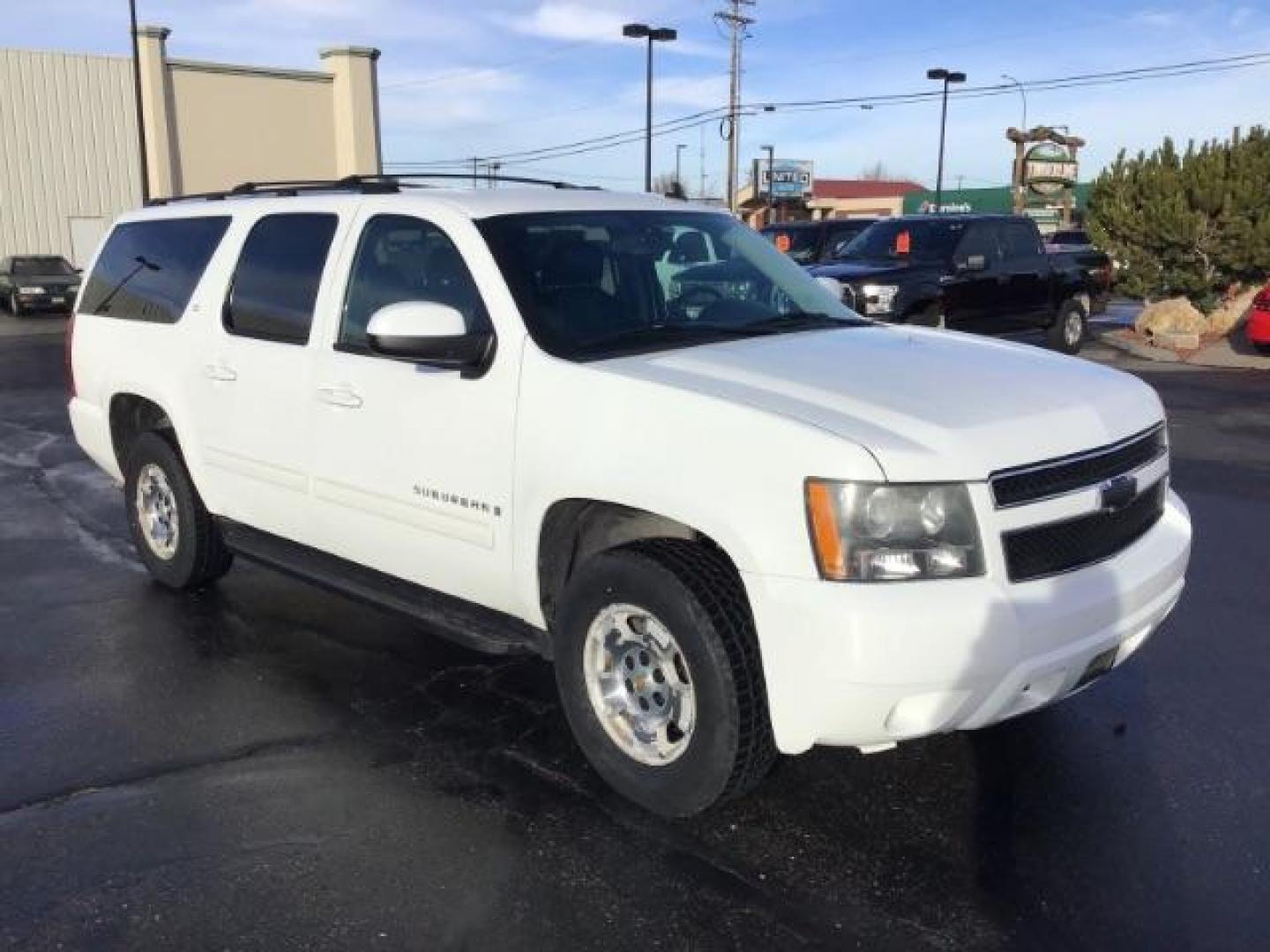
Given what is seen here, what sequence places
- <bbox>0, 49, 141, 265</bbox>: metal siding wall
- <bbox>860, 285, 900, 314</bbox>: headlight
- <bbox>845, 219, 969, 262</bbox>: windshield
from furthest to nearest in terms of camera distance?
<bbox>0, 49, 141, 265</bbox>: metal siding wall
<bbox>845, 219, 969, 262</bbox>: windshield
<bbox>860, 285, 900, 314</bbox>: headlight

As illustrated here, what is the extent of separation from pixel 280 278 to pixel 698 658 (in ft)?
8.68

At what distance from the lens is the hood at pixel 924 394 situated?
3104 millimetres

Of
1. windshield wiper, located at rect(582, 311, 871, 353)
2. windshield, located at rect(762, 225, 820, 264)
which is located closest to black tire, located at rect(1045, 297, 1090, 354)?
windshield, located at rect(762, 225, 820, 264)

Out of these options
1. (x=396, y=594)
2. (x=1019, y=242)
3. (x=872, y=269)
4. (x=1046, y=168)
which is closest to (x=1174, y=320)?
(x=1019, y=242)

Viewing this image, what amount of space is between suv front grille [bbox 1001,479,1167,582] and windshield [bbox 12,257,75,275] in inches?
1151

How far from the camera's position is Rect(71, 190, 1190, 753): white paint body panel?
305 cm

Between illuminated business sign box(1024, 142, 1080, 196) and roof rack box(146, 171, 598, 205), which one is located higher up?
illuminated business sign box(1024, 142, 1080, 196)

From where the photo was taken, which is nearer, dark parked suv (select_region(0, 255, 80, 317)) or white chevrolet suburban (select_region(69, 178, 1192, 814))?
white chevrolet suburban (select_region(69, 178, 1192, 814))

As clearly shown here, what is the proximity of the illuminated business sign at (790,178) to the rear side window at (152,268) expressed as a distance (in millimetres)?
63170

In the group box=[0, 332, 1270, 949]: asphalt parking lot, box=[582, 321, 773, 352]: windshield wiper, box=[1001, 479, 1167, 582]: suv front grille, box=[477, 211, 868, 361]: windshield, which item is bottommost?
box=[0, 332, 1270, 949]: asphalt parking lot

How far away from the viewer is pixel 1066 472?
10.8 feet

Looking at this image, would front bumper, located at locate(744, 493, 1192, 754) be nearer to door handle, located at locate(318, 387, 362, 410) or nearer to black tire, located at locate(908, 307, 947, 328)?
door handle, located at locate(318, 387, 362, 410)

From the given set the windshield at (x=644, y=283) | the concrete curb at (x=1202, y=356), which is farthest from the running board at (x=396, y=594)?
the concrete curb at (x=1202, y=356)

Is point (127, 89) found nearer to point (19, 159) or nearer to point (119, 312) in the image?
point (19, 159)
